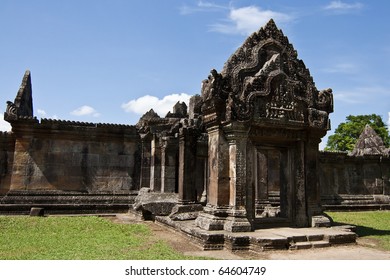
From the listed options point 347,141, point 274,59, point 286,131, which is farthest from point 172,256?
point 347,141

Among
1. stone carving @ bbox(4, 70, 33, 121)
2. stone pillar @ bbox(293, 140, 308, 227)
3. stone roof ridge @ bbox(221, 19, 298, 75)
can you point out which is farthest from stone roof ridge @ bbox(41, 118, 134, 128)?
stone pillar @ bbox(293, 140, 308, 227)

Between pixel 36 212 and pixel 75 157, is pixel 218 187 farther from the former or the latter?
pixel 75 157

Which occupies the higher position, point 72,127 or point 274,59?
point 274,59

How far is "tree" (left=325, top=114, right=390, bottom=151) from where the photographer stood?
40344mm

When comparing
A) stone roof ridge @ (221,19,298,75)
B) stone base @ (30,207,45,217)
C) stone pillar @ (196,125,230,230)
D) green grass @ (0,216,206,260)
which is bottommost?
green grass @ (0,216,206,260)

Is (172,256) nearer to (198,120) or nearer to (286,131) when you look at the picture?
(286,131)

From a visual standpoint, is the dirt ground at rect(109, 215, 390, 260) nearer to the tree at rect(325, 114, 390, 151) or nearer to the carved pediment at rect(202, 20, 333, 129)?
the carved pediment at rect(202, 20, 333, 129)

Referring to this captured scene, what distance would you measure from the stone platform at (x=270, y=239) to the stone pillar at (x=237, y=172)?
1.44 feet

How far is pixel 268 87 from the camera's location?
336 inches

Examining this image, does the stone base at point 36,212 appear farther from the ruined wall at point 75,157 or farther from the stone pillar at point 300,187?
the stone pillar at point 300,187

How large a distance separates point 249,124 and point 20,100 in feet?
37.6

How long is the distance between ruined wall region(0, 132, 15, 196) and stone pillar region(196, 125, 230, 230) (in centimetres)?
972

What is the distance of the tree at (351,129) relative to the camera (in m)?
40.3

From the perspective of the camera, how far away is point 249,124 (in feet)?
26.9
